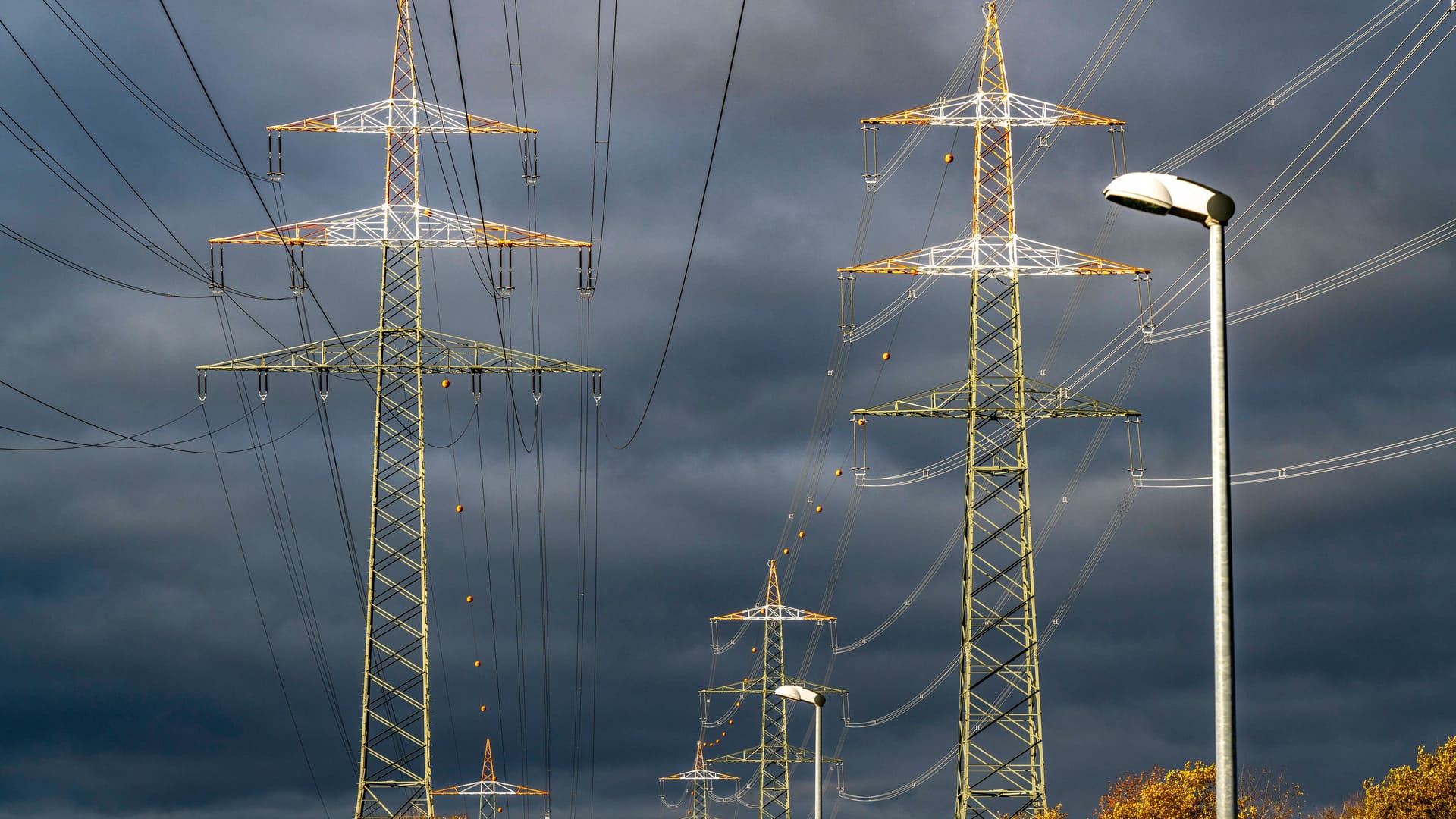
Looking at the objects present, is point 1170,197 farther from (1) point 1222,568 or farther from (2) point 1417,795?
(2) point 1417,795

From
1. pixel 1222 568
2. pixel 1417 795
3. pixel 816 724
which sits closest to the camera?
pixel 1222 568

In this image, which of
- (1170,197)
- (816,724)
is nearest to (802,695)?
(816,724)

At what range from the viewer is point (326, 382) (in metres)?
57.0

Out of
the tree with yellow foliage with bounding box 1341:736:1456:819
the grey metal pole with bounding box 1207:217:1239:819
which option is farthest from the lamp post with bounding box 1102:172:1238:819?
the tree with yellow foliage with bounding box 1341:736:1456:819

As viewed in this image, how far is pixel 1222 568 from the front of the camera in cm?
2064

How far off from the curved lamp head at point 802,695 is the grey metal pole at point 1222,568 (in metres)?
25.4

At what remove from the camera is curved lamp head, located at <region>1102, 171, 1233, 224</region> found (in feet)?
72.3

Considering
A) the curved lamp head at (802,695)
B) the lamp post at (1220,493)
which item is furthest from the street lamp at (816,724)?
the lamp post at (1220,493)

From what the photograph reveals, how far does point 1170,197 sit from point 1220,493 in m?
4.21

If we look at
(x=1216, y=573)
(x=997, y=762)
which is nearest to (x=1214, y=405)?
(x=1216, y=573)

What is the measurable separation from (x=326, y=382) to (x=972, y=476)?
21.3 metres

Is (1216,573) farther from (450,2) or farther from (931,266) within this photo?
(931,266)

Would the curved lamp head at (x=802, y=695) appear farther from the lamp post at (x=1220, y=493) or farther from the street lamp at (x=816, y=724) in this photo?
the lamp post at (x=1220, y=493)

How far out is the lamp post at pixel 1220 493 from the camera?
2053 centimetres
